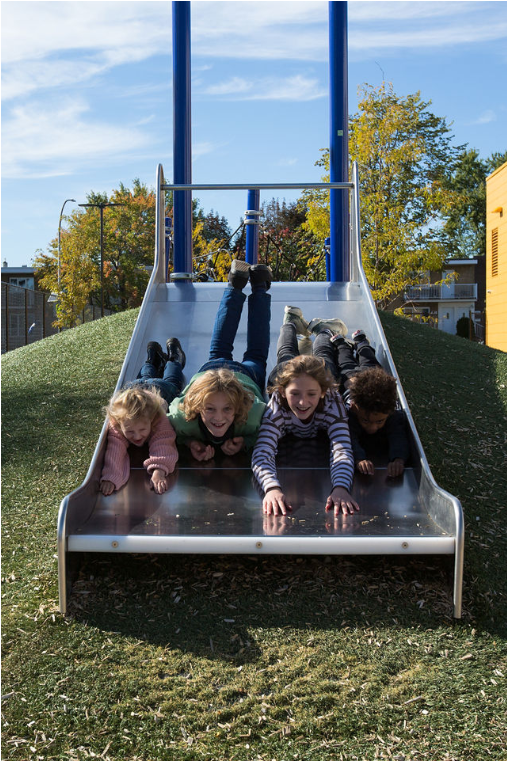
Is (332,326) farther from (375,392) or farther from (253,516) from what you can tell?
(253,516)

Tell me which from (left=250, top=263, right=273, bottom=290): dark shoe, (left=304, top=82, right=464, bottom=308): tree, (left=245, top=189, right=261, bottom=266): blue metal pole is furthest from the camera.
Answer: (left=304, top=82, right=464, bottom=308): tree

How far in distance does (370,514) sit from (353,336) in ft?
7.03

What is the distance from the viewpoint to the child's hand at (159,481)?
3982mm

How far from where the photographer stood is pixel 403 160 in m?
17.5

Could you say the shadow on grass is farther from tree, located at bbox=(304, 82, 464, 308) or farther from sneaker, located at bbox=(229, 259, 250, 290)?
tree, located at bbox=(304, 82, 464, 308)

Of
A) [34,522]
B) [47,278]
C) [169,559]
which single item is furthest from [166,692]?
[47,278]

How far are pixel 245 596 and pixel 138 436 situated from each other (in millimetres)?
1200

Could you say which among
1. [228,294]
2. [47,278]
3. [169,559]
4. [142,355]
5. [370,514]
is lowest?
[169,559]

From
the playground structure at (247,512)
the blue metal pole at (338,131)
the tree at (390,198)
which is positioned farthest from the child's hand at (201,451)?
the tree at (390,198)

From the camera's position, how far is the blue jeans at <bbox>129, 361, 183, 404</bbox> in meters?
4.76

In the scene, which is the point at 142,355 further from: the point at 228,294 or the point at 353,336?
the point at 353,336

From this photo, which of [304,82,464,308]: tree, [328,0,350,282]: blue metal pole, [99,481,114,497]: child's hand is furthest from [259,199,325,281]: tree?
[99,481,114,497]: child's hand

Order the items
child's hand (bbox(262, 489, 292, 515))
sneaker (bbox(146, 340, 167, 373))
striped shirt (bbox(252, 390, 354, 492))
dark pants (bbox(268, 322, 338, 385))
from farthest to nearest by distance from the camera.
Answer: sneaker (bbox(146, 340, 167, 373))
dark pants (bbox(268, 322, 338, 385))
striped shirt (bbox(252, 390, 354, 492))
child's hand (bbox(262, 489, 292, 515))

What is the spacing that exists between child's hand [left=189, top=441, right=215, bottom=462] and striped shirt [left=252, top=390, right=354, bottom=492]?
0.37 metres
